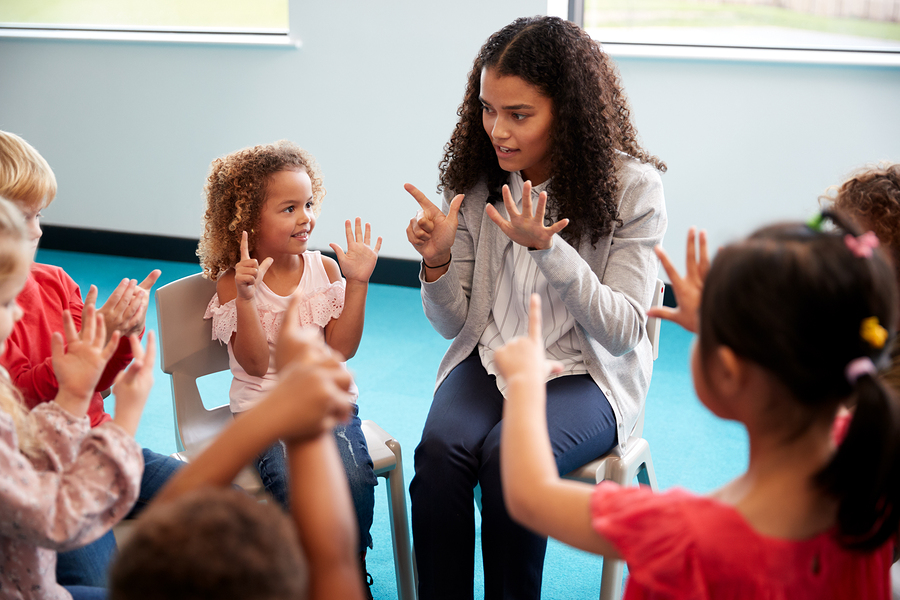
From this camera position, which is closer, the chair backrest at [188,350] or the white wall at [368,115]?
the chair backrest at [188,350]

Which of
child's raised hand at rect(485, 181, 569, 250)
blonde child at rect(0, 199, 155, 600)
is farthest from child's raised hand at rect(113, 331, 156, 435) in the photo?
child's raised hand at rect(485, 181, 569, 250)

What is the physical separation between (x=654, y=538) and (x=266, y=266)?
3.30 ft

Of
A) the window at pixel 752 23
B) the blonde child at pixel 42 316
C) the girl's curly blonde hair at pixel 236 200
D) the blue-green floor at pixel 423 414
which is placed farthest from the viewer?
the window at pixel 752 23

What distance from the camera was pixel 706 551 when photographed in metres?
0.81

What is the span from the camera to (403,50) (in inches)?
140

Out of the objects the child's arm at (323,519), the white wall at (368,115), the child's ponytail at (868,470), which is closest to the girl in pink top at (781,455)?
the child's ponytail at (868,470)

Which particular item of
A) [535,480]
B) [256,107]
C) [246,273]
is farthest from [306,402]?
[256,107]

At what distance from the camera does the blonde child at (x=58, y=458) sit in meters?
0.85

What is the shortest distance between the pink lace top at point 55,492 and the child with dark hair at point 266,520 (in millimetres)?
126

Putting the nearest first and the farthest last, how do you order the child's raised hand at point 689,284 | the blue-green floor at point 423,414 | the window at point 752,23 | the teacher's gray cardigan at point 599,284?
the child's raised hand at point 689,284
the teacher's gray cardigan at point 599,284
the blue-green floor at point 423,414
the window at point 752,23

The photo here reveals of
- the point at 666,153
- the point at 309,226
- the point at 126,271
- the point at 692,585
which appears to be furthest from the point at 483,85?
the point at 126,271

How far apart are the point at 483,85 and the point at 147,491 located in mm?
990

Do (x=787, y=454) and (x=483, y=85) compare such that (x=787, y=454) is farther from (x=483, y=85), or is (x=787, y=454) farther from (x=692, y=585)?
(x=483, y=85)

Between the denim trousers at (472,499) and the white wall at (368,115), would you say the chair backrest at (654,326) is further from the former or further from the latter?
the white wall at (368,115)
